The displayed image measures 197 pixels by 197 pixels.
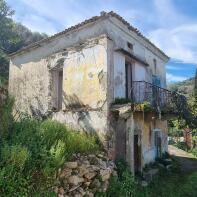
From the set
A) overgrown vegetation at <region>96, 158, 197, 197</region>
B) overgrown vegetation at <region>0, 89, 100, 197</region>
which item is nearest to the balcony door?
overgrown vegetation at <region>96, 158, 197, 197</region>

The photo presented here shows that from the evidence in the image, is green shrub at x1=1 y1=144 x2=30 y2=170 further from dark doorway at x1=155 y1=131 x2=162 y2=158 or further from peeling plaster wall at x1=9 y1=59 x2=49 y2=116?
dark doorway at x1=155 y1=131 x2=162 y2=158

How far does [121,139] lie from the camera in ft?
43.9

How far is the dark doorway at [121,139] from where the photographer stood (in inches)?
522

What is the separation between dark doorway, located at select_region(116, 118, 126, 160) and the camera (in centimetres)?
1325

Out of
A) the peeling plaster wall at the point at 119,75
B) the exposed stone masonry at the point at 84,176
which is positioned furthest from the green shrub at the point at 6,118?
the peeling plaster wall at the point at 119,75

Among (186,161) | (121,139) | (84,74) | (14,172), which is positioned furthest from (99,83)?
(186,161)

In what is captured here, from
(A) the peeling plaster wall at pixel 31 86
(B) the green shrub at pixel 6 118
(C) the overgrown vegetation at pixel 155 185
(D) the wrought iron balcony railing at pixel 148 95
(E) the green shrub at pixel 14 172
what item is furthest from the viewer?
(A) the peeling plaster wall at pixel 31 86

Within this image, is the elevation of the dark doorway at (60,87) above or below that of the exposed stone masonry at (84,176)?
above

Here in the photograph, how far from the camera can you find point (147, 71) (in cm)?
1708

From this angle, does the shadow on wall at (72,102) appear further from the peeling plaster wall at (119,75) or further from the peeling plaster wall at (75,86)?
the peeling plaster wall at (119,75)

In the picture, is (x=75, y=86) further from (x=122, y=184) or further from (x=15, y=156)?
(x=15, y=156)

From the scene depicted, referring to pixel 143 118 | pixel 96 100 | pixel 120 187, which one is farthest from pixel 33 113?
pixel 120 187

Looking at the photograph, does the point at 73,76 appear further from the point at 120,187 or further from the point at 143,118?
the point at 120,187

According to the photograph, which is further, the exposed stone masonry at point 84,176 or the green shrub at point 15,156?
the exposed stone masonry at point 84,176
